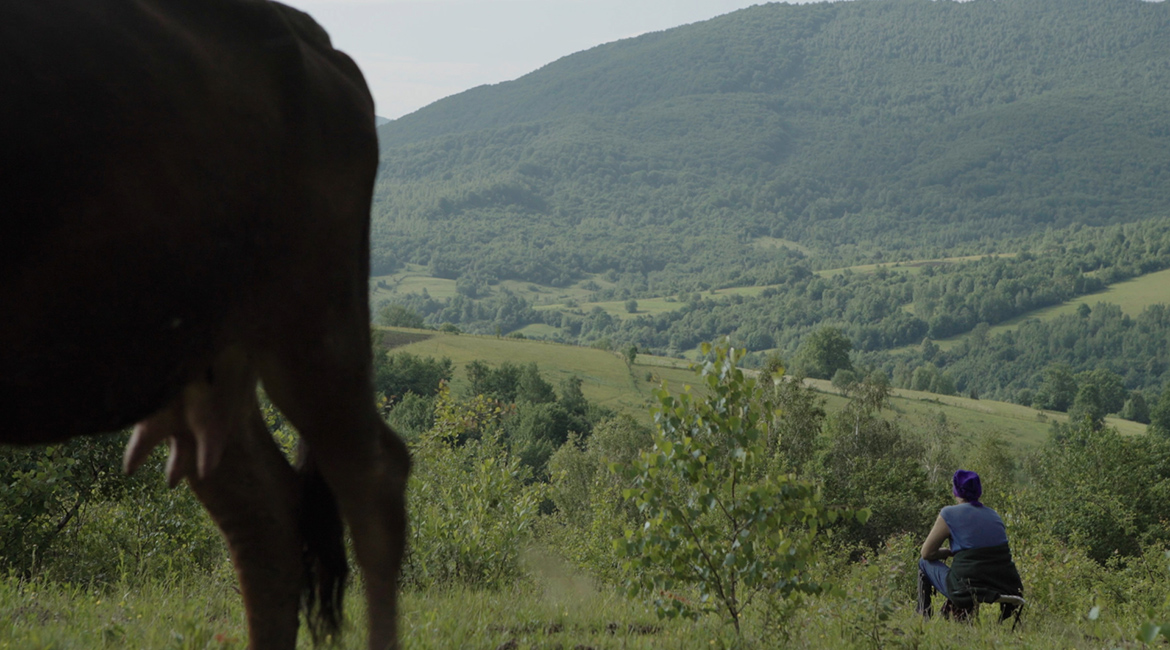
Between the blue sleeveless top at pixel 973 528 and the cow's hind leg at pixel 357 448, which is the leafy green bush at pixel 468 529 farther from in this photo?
the cow's hind leg at pixel 357 448

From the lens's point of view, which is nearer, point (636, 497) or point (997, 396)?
point (636, 497)

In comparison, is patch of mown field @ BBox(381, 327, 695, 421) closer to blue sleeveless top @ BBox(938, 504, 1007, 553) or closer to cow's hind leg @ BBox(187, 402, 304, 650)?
blue sleeveless top @ BBox(938, 504, 1007, 553)

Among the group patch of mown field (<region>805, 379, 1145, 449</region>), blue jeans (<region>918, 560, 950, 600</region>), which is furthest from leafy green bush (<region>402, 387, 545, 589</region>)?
patch of mown field (<region>805, 379, 1145, 449</region>)

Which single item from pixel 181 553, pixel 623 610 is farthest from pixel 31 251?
pixel 181 553

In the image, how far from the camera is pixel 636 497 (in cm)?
488

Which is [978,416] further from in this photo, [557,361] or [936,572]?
[936,572]

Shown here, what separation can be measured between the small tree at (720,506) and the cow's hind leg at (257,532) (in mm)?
2051

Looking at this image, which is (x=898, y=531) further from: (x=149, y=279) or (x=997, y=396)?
(x=997, y=396)

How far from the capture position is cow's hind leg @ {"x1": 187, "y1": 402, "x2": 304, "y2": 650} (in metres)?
2.83

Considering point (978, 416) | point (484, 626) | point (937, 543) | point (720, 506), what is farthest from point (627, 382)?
point (484, 626)

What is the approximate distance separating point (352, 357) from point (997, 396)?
16535 centimetres

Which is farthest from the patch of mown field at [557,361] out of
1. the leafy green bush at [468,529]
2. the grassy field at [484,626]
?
the grassy field at [484,626]

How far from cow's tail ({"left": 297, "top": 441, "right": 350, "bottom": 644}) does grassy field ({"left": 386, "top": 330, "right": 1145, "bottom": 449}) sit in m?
82.1

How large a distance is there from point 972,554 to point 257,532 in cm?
567
